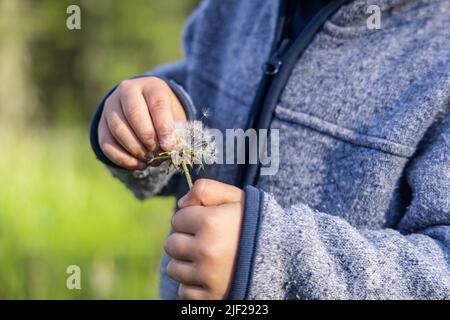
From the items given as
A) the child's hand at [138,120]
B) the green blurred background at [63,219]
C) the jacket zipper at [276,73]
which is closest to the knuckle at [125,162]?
the child's hand at [138,120]

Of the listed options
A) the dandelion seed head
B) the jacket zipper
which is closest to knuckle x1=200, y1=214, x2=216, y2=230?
the dandelion seed head

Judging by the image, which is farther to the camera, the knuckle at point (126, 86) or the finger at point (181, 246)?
the knuckle at point (126, 86)

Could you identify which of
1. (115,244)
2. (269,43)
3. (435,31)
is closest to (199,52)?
(269,43)

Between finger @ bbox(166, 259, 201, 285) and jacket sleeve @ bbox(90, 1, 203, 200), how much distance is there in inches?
11.6

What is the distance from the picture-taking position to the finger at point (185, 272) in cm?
74

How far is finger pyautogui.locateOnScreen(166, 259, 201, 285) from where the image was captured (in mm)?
735

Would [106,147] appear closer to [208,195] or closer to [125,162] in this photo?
[125,162]

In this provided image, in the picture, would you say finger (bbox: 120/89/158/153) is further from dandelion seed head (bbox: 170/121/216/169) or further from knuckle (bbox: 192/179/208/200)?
knuckle (bbox: 192/179/208/200)

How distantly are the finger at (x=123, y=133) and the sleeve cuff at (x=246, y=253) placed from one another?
8.9 inches

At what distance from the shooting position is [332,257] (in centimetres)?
80

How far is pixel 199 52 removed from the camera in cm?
135

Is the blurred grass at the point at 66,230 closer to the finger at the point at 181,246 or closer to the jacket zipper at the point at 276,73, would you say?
the jacket zipper at the point at 276,73
